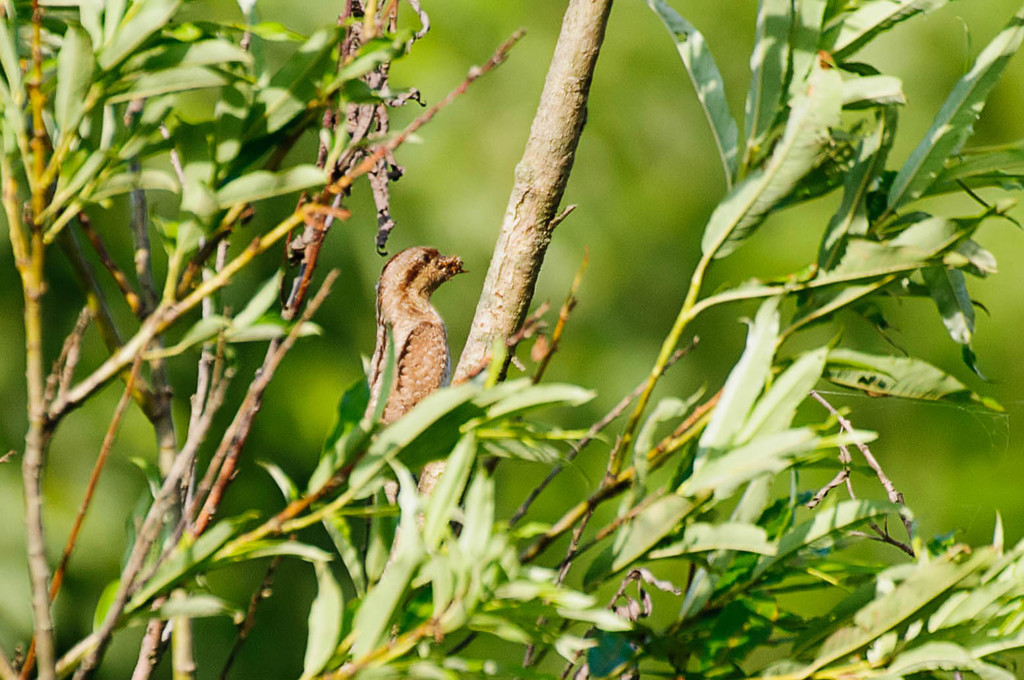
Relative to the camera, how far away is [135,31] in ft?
2.15

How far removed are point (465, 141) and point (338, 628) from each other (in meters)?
2.93

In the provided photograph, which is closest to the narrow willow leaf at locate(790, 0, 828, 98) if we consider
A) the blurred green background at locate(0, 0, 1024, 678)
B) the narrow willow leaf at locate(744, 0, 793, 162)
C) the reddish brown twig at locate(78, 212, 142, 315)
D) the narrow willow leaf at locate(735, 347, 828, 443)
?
the narrow willow leaf at locate(744, 0, 793, 162)

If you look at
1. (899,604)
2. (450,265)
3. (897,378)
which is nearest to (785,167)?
(897,378)

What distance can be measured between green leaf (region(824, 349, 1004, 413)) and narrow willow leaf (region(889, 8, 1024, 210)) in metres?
0.13

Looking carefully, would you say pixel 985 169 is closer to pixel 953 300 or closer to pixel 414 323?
pixel 953 300

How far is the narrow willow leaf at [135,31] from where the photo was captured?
65 cm

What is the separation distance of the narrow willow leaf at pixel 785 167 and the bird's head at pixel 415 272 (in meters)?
1.35

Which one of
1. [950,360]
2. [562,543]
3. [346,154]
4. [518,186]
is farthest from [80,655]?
[950,360]

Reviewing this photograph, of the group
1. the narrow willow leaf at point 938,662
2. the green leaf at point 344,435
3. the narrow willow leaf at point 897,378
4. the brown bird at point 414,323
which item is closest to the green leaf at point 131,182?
the green leaf at point 344,435

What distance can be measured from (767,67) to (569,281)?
245 centimetres

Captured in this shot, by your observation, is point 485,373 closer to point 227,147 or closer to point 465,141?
point 227,147

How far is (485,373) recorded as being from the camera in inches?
27.8

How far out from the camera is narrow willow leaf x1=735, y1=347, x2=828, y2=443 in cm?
72

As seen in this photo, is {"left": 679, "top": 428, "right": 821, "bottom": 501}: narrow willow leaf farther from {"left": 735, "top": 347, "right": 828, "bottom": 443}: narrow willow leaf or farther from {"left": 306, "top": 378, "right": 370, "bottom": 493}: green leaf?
{"left": 306, "top": 378, "right": 370, "bottom": 493}: green leaf
